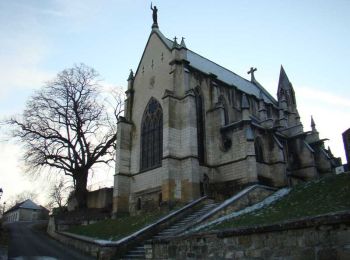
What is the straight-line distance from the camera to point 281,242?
8.24m

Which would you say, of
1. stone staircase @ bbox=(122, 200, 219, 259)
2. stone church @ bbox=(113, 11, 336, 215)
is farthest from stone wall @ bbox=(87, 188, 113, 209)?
stone staircase @ bbox=(122, 200, 219, 259)

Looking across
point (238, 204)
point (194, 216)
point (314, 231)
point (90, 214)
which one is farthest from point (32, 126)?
point (314, 231)

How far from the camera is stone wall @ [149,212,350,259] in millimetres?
7094

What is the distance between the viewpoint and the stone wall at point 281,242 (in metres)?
7.09

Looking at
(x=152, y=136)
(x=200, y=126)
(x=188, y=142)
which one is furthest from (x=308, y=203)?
(x=152, y=136)

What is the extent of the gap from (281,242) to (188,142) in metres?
15.5

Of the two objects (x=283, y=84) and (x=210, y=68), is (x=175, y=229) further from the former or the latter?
(x=283, y=84)

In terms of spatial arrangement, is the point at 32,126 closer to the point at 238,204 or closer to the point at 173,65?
the point at 173,65

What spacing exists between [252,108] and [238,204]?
18.1 m

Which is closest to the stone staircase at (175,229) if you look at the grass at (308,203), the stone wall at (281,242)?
the grass at (308,203)

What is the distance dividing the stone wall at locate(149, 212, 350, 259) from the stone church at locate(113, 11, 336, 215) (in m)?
11.5

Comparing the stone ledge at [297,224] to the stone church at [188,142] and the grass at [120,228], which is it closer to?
the grass at [120,228]

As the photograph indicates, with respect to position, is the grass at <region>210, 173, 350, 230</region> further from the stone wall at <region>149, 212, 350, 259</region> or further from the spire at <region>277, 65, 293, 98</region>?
the spire at <region>277, 65, 293, 98</region>

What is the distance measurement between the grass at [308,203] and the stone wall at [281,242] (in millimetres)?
1242
